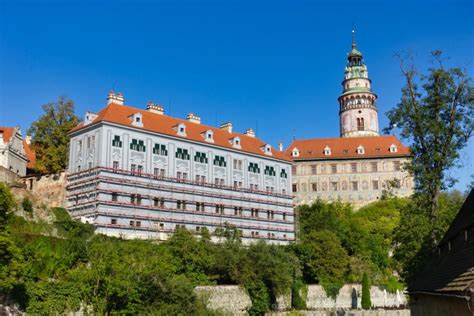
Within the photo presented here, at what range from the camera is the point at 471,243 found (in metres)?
14.4

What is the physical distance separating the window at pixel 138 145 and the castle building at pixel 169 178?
96mm

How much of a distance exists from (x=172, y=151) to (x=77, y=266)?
18.8 m

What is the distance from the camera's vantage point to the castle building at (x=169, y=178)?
158 ft

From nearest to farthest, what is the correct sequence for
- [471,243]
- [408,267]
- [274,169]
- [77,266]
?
[471,243] < [408,267] < [77,266] < [274,169]

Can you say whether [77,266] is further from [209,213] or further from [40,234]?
[209,213]

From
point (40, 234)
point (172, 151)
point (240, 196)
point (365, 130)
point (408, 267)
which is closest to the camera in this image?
point (408, 267)

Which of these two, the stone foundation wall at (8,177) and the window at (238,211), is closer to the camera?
the stone foundation wall at (8,177)

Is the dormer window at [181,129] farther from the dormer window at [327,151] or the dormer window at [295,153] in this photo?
the dormer window at [327,151]

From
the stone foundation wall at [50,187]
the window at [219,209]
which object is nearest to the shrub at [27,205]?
the stone foundation wall at [50,187]

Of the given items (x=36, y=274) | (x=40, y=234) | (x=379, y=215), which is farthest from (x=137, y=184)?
(x=379, y=215)

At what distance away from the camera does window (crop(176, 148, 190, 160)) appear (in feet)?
177

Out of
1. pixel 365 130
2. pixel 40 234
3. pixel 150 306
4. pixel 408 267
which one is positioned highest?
pixel 365 130

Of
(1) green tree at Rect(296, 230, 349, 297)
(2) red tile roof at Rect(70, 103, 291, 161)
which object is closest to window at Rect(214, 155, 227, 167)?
(2) red tile roof at Rect(70, 103, 291, 161)

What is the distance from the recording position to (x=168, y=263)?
4009 cm
